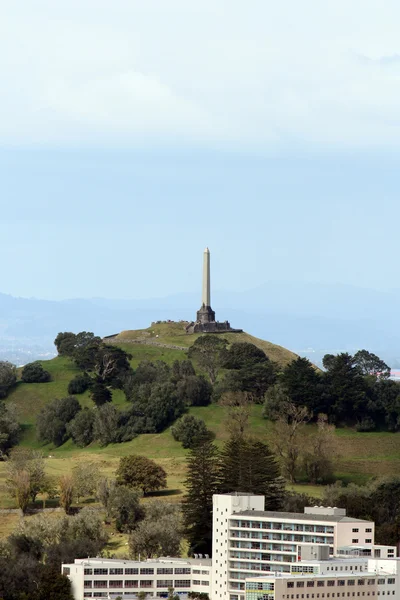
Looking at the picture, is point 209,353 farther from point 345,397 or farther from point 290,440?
point 290,440

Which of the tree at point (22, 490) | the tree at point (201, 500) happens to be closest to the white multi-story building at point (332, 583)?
the tree at point (201, 500)

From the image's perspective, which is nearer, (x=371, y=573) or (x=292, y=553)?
(x=371, y=573)

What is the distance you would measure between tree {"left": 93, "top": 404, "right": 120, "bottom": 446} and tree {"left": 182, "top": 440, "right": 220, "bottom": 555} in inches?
1506

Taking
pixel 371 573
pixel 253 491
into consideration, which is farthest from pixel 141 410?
pixel 371 573

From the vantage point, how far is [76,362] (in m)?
184

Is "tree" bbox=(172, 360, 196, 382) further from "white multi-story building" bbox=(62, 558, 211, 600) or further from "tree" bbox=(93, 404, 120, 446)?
"white multi-story building" bbox=(62, 558, 211, 600)

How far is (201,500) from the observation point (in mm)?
113812

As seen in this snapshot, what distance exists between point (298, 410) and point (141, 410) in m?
17.6

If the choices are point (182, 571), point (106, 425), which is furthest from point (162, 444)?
point (182, 571)

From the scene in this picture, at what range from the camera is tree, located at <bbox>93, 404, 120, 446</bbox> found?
159 metres

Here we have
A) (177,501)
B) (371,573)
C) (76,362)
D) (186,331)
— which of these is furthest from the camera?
(186,331)

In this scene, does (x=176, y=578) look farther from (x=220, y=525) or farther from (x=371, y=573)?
(x=371, y=573)

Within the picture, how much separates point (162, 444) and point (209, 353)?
86.9 feet

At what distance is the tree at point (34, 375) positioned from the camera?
182m
